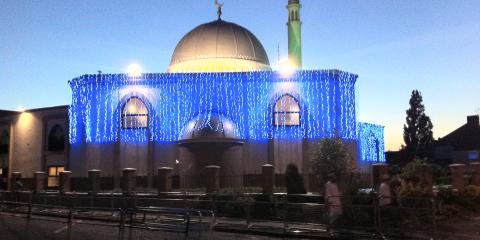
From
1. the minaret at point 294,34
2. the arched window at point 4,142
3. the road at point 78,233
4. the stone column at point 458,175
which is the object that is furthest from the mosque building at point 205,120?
the road at point 78,233

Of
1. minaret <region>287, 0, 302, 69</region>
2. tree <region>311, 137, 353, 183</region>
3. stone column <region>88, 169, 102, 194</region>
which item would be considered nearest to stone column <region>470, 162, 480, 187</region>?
tree <region>311, 137, 353, 183</region>

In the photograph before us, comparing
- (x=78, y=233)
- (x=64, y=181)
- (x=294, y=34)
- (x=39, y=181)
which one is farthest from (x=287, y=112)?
(x=78, y=233)

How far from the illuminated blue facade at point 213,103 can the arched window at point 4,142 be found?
476 inches

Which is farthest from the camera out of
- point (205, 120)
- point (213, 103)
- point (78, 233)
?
point (213, 103)

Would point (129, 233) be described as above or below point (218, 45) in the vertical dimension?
below

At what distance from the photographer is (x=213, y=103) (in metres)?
41.8

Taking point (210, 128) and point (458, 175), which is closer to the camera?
point (458, 175)

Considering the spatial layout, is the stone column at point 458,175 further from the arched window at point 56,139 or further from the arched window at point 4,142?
the arched window at point 4,142

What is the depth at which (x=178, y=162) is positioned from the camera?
41.2m

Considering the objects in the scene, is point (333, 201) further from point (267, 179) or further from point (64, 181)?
point (64, 181)

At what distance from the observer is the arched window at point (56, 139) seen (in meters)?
46.7

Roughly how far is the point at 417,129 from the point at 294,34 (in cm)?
2273

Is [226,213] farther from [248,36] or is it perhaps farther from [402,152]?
[402,152]

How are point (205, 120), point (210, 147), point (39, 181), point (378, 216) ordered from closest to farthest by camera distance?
point (378, 216) → point (39, 181) → point (210, 147) → point (205, 120)
